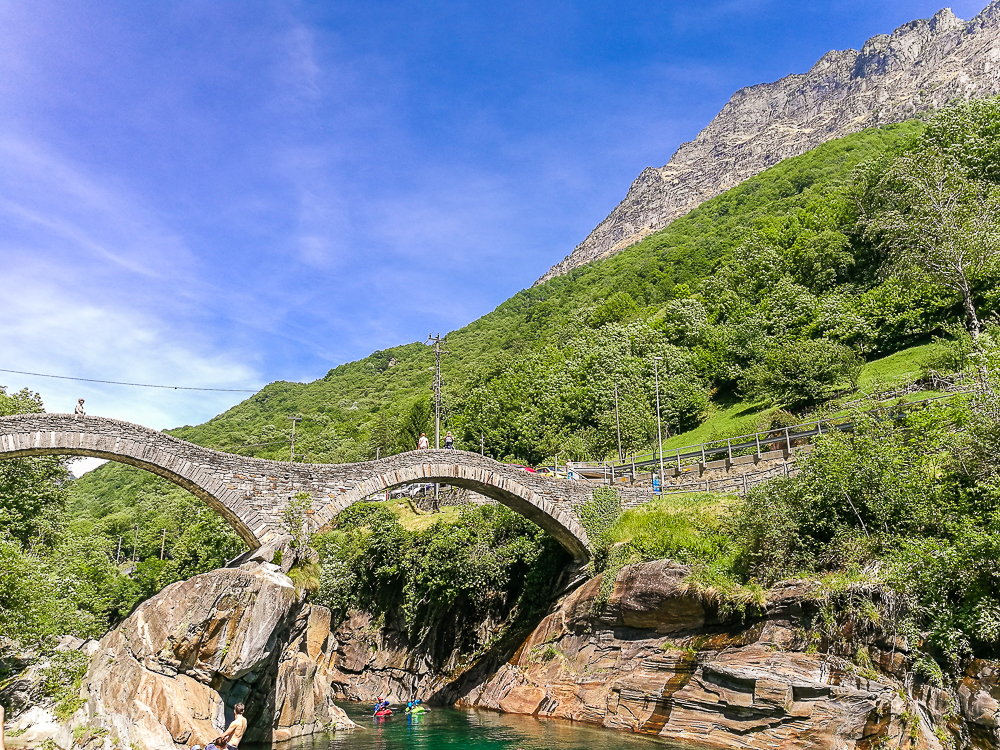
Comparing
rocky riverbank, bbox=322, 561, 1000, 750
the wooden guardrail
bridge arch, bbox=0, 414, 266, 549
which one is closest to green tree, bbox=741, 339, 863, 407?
the wooden guardrail

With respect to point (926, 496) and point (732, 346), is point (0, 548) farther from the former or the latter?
point (732, 346)

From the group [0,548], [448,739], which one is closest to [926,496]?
[448,739]

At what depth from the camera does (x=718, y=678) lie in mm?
17172

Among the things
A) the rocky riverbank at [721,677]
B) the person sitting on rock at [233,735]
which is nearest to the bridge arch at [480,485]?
the rocky riverbank at [721,677]

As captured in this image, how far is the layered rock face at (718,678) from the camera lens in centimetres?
1357

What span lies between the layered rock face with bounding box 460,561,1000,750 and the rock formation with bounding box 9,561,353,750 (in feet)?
32.8

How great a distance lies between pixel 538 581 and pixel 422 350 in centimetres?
8930

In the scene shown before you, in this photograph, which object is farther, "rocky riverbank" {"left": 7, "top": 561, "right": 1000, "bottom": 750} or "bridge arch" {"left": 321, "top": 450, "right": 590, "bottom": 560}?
"bridge arch" {"left": 321, "top": 450, "right": 590, "bottom": 560}

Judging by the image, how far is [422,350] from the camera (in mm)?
115062

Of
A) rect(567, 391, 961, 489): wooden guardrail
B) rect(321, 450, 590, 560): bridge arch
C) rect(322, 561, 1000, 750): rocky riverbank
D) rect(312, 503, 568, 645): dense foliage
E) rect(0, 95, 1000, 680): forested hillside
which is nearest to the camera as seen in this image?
rect(322, 561, 1000, 750): rocky riverbank

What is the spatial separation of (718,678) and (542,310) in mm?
76426

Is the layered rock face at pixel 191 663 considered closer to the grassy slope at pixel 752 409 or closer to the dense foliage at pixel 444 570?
the dense foliage at pixel 444 570

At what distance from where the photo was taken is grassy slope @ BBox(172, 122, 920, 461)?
75.5 m

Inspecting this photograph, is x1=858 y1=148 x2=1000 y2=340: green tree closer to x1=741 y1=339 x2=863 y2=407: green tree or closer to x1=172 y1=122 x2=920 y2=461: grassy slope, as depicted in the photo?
x1=741 y1=339 x2=863 y2=407: green tree
